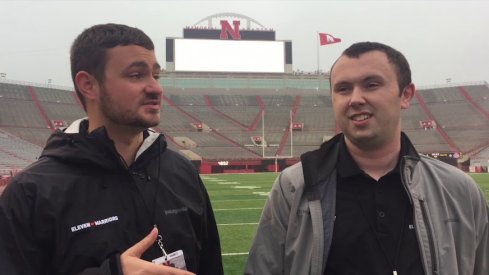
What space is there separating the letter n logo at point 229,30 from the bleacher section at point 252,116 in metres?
4.37

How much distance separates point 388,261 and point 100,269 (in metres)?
1.03

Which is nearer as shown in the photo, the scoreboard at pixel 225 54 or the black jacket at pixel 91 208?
the black jacket at pixel 91 208

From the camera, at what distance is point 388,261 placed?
178cm

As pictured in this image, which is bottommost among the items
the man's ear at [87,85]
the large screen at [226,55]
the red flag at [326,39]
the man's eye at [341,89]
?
the man's eye at [341,89]

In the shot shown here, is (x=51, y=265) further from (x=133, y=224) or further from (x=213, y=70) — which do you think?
(x=213, y=70)

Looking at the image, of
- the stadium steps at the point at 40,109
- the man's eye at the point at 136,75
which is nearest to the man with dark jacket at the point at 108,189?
the man's eye at the point at 136,75

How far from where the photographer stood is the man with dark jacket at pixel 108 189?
1570mm

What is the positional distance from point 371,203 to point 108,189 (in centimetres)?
Answer: 100

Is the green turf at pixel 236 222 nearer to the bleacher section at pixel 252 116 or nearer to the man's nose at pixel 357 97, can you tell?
the man's nose at pixel 357 97

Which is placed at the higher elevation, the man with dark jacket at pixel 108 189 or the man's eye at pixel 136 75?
the man's eye at pixel 136 75

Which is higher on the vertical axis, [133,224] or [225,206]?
[133,224]

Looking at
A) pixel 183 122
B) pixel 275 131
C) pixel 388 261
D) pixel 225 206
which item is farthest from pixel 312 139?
pixel 388 261

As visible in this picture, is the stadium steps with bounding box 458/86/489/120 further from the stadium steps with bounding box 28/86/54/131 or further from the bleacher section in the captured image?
the stadium steps with bounding box 28/86/54/131

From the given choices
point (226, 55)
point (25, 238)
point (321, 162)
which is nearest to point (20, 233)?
point (25, 238)
